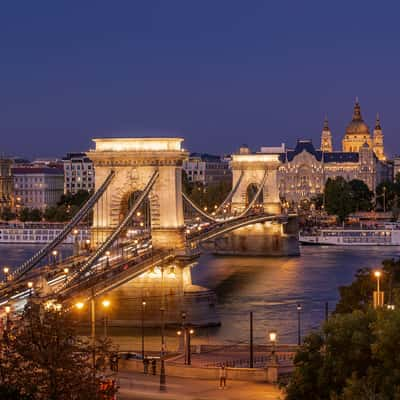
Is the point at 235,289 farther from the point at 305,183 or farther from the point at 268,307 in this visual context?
the point at 305,183

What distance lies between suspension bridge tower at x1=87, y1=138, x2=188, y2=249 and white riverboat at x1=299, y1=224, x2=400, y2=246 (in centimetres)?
4120

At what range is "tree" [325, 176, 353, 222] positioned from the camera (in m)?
101

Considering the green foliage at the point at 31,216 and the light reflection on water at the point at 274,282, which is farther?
the green foliage at the point at 31,216

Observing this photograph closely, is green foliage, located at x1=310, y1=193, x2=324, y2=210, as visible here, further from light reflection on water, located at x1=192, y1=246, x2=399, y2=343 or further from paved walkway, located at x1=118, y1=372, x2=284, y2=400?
→ paved walkway, located at x1=118, y1=372, x2=284, y2=400

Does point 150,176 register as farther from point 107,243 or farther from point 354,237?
point 354,237

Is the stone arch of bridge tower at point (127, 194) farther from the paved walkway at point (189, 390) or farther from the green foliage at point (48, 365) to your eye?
the green foliage at point (48, 365)

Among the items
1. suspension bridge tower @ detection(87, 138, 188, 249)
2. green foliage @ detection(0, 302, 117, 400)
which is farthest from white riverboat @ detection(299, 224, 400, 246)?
green foliage @ detection(0, 302, 117, 400)

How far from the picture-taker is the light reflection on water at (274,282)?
38.4 metres

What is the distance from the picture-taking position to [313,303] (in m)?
44.2

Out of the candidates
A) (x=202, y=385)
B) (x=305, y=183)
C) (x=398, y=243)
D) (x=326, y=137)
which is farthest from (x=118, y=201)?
(x=326, y=137)

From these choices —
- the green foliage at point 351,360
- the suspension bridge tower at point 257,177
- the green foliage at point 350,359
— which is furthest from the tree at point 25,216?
the green foliage at point 350,359

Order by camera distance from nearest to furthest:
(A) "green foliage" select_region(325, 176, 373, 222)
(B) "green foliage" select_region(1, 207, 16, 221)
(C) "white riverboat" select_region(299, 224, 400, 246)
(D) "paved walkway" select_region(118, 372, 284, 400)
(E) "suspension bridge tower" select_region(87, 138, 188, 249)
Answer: (D) "paved walkway" select_region(118, 372, 284, 400) → (E) "suspension bridge tower" select_region(87, 138, 188, 249) → (C) "white riverboat" select_region(299, 224, 400, 246) → (A) "green foliage" select_region(325, 176, 373, 222) → (B) "green foliage" select_region(1, 207, 16, 221)

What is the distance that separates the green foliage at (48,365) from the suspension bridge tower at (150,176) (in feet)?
72.8

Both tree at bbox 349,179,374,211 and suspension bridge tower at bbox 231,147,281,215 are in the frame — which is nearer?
suspension bridge tower at bbox 231,147,281,215
